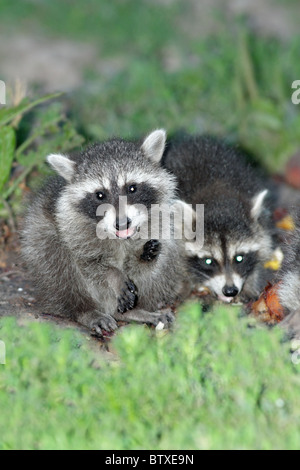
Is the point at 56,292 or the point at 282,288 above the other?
the point at 282,288

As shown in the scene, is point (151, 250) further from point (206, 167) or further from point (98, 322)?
point (206, 167)

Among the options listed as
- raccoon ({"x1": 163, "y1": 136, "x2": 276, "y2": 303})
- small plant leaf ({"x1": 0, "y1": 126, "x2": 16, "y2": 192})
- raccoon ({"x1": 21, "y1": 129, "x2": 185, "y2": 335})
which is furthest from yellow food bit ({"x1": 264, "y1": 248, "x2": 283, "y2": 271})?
small plant leaf ({"x1": 0, "y1": 126, "x2": 16, "y2": 192})

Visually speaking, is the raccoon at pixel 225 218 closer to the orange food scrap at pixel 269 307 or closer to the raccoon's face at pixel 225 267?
the raccoon's face at pixel 225 267

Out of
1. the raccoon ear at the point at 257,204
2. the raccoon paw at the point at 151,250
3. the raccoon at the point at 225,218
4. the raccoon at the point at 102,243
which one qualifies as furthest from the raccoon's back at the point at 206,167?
the raccoon paw at the point at 151,250

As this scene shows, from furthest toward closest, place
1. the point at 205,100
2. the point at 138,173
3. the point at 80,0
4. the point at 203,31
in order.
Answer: the point at 80,0 → the point at 203,31 → the point at 205,100 → the point at 138,173

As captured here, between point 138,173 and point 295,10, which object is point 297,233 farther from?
point 295,10

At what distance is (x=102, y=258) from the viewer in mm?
4996

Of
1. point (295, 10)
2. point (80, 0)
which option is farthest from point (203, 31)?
point (80, 0)

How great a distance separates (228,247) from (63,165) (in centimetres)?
126

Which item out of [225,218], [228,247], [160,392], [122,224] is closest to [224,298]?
[228,247]

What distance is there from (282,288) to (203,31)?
837 centimetres

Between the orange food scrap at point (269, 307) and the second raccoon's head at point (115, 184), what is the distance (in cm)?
93

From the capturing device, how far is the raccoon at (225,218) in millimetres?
5121

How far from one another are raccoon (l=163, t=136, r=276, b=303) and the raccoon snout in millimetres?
728
